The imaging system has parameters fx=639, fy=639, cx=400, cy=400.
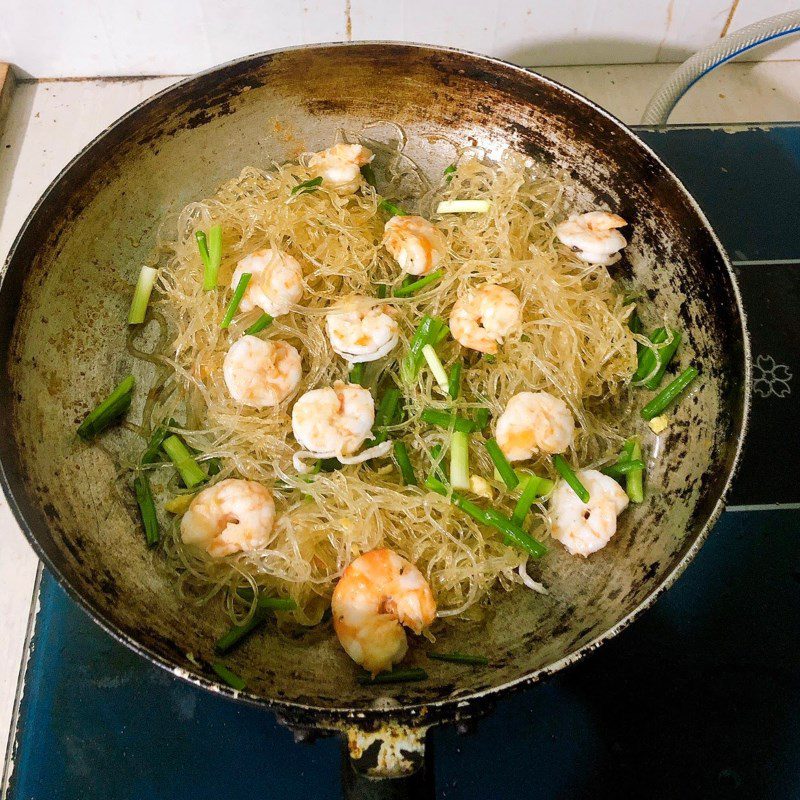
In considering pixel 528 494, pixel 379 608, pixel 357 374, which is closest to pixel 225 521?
pixel 379 608

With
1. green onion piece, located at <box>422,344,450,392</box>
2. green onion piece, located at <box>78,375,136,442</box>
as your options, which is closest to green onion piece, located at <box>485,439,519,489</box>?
green onion piece, located at <box>422,344,450,392</box>

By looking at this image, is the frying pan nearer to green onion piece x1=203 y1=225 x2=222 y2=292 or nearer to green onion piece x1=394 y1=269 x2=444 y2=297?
green onion piece x1=203 y1=225 x2=222 y2=292

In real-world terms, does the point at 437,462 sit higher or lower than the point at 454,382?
lower

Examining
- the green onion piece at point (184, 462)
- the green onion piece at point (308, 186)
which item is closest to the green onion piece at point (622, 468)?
the green onion piece at point (184, 462)

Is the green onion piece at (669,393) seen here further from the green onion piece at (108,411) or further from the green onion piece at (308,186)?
the green onion piece at (108,411)

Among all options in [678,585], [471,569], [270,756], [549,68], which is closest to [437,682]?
[471,569]

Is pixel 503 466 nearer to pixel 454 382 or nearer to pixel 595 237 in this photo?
pixel 454 382
